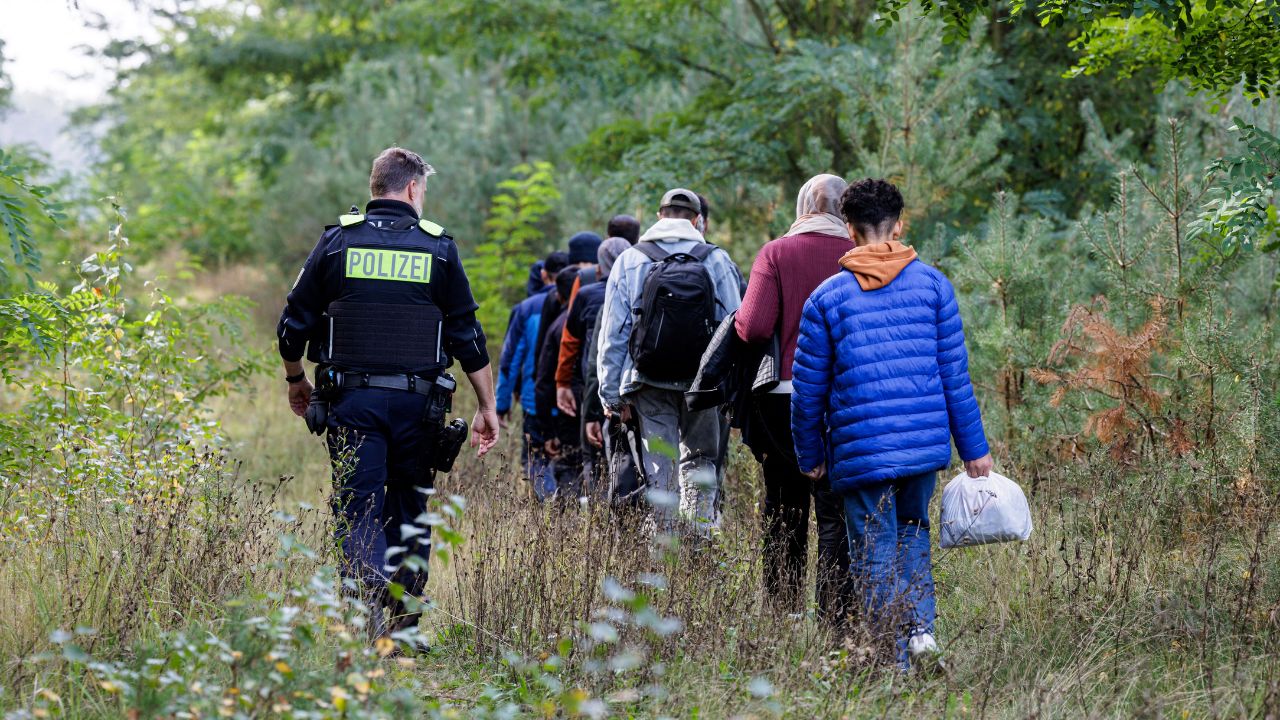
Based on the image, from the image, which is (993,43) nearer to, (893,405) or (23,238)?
(893,405)

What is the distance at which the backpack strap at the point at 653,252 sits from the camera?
5.82m

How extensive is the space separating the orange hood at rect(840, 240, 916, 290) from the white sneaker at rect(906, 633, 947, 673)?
1269 millimetres

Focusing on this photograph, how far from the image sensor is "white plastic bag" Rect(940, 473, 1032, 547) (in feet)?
13.6

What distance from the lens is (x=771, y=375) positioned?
4.88 meters

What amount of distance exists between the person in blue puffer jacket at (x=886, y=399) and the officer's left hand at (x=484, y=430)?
54.1 inches

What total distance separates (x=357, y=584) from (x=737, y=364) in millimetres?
1806

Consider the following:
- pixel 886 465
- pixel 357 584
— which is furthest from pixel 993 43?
pixel 357 584

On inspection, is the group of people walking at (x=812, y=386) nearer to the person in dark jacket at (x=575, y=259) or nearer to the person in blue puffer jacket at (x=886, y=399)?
the person in blue puffer jacket at (x=886, y=399)

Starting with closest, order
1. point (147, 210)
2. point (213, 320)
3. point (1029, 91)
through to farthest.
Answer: point (213, 320)
point (1029, 91)
point (147, 210)

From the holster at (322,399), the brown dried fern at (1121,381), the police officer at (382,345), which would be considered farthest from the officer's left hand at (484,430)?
the brown dried fern at (1121,381)

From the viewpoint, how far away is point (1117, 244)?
6602mm

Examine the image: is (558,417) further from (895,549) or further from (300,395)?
(895,549)

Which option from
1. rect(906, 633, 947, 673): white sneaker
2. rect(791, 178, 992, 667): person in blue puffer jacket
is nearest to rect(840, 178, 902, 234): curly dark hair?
rect(791, 178, 992, 667): person in blue puffer jacket

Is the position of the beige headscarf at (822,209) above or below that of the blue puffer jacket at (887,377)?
above
